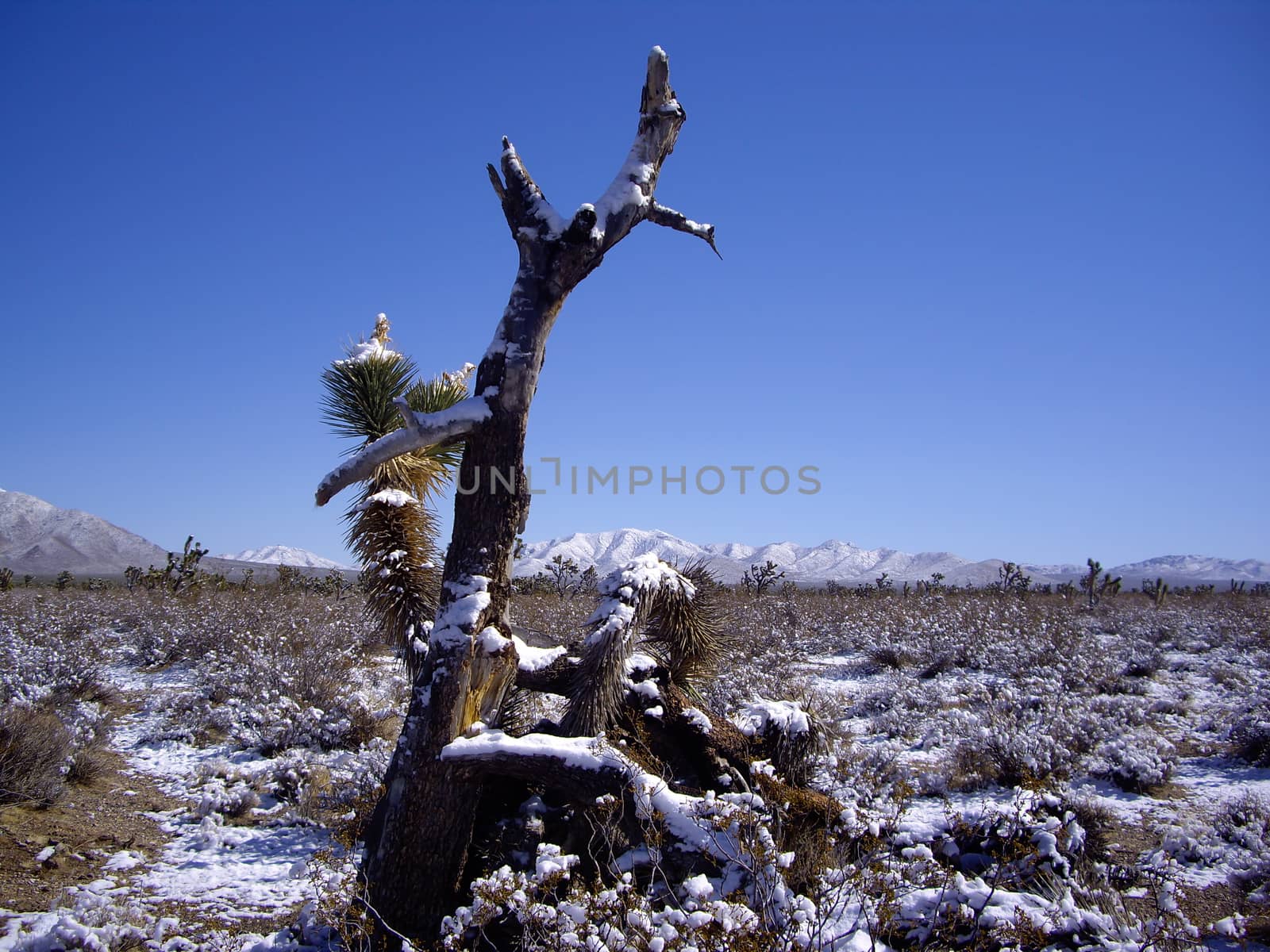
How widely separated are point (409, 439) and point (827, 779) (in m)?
4.76

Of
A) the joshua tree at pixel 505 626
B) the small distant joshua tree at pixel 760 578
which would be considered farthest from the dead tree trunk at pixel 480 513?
the small distant joshua tree at pixel 760 578

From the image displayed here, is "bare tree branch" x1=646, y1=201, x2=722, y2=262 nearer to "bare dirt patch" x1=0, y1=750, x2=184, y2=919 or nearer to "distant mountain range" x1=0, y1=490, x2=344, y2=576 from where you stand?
"bare dirt patch" x1=0, y1=750, x2=184, y2=919

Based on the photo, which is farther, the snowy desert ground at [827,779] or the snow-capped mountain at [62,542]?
the snow-capped mountain at [62,542]

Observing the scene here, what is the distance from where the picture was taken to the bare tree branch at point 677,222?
483 centimetres

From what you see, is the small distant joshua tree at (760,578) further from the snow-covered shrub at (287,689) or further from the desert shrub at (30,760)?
the desert shrub at (30,760)

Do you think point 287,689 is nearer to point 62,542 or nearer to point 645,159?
point 645,159

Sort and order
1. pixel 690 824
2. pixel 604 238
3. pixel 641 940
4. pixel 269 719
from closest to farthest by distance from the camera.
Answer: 1. pixel 641 940
2. pixel 690 824
3. pixel 604 238
4. pixel 269 719

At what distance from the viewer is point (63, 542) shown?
391 feet

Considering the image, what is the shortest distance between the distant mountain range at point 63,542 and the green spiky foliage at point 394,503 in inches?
4459

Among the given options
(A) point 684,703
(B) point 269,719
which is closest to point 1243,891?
(A) point 684,703

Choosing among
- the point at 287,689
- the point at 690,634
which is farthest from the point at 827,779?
the point at 287,689

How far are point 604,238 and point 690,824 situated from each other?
3170mm

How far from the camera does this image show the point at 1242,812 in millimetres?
6297

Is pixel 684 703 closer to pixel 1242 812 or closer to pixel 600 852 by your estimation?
pixel 600 852
